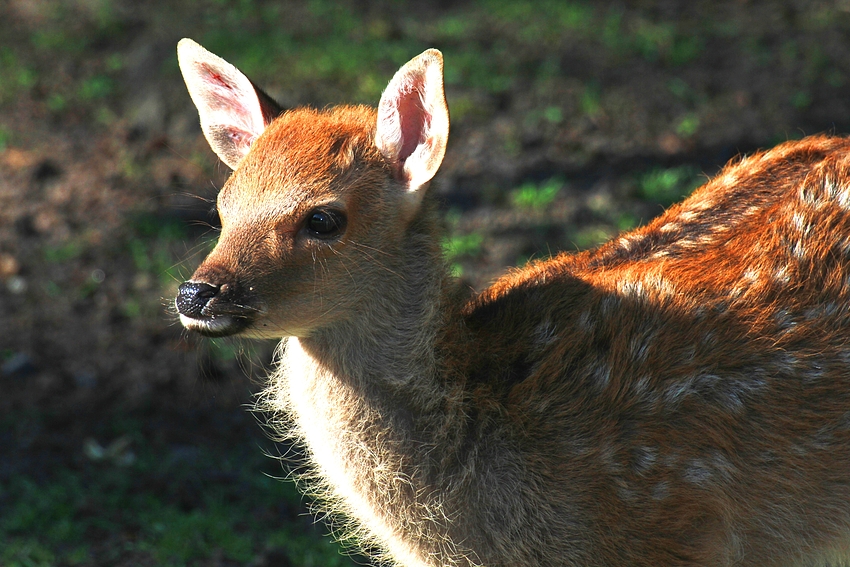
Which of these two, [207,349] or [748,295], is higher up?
[748,295]

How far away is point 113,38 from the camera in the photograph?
934 centimetres

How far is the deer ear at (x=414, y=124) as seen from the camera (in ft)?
11.0

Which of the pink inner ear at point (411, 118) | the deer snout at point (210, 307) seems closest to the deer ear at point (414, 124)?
the pink inner ear at point (411, 118)

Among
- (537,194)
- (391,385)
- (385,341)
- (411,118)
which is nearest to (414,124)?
(411,118)

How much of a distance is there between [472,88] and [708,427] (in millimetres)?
5066

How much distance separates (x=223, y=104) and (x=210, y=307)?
1099mm

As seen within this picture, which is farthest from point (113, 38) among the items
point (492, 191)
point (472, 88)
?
point (492, 191)

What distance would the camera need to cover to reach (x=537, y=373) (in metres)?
3.46

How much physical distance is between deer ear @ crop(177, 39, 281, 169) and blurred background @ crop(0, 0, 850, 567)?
1.95 ft

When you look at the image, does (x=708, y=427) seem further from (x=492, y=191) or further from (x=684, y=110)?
(x=684, y=110)

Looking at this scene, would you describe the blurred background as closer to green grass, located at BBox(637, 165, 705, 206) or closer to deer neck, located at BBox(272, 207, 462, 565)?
green grass, located at BBox(637, 165, 705, 206)

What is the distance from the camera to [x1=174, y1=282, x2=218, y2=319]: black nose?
121 inches

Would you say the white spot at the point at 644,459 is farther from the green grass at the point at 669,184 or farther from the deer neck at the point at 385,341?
the green grass at the point at 669,184

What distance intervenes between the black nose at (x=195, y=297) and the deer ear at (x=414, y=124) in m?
0.80
